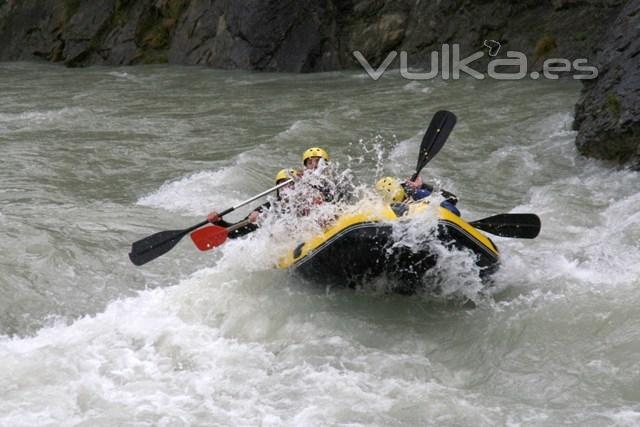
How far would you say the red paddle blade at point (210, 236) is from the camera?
636 cm

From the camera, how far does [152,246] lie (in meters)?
6.26

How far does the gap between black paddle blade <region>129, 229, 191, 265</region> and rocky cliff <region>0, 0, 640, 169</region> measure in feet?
17.9

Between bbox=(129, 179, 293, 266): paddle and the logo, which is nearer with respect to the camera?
bbox=(129, 179, 293, 266): paddle

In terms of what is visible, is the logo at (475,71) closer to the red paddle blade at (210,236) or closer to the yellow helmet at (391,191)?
the yellow helmet at (391,191)

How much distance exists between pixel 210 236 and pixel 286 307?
949mm

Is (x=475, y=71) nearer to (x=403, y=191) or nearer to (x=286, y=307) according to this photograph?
(x=403, y=191)

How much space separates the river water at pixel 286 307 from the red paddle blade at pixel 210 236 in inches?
8.7

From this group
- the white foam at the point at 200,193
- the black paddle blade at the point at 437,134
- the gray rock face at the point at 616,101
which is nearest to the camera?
the black paddle blade at the point at 437,134

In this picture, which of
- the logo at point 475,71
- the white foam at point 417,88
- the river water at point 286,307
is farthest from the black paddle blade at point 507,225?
the logo at point 475,71

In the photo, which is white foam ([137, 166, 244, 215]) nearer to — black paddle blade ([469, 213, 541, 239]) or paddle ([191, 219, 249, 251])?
paddle ([191, 219, 249, 251])

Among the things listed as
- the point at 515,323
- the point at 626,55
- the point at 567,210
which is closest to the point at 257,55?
the point at 626,55

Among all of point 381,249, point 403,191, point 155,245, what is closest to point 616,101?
point 403,191

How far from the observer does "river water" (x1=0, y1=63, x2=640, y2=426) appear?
4.57 meters

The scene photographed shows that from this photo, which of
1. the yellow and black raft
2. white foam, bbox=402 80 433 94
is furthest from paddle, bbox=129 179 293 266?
white foam, bbox=402 80 433 94
